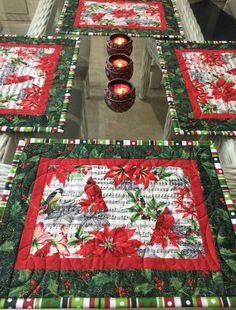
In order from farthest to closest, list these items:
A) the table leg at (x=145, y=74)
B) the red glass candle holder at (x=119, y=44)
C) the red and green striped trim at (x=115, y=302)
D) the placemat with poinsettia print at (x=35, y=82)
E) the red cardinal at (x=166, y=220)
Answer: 1. the table leg at (x=145, y=74)
2. the red glass candle holder at (x=119, y=44)
3. the placemat with poinsettia print at (x=35, y=82)
4. the red cardinal at (x=166, y=220)
5. the red and green striped trim at (x=115, y=302)

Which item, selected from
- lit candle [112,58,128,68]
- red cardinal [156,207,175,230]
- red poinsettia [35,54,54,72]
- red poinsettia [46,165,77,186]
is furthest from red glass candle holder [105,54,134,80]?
red cardinal [156,207,175,230]

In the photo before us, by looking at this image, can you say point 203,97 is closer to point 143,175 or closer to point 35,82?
point 143,175

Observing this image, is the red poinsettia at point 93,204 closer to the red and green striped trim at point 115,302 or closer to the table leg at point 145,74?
the red and green striped trim at point 115,302

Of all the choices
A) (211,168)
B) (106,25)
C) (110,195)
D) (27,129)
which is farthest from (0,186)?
(106,25)

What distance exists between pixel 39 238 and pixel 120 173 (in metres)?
0.26

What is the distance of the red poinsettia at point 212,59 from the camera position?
1118mm

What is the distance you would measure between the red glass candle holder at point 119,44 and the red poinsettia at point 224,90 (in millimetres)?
346

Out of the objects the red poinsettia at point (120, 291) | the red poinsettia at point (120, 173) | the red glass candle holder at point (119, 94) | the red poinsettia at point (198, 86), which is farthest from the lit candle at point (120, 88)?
the red poinsettia at point (120, 291)

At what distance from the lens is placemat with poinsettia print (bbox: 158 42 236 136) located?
0.92 metres

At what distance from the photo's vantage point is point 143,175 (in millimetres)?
794

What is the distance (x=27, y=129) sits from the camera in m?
0.88

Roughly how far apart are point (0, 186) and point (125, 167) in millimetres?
341

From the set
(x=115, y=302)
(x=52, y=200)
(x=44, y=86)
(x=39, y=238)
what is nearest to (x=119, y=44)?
(x=44, y=86)

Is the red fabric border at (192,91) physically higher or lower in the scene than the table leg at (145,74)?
lower
